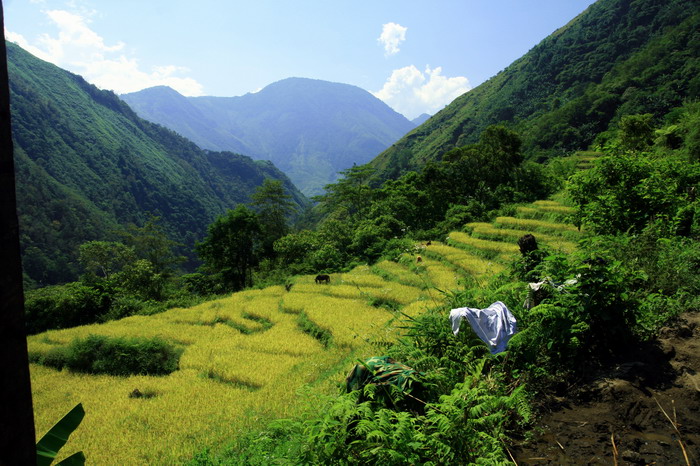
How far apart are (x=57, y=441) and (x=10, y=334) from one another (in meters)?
1.35

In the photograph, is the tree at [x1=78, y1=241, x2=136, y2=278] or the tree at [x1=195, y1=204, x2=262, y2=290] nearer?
the tree at [x1=195, y1=204, x2=262, y2=290]

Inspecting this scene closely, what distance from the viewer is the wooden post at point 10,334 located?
4.89 ft

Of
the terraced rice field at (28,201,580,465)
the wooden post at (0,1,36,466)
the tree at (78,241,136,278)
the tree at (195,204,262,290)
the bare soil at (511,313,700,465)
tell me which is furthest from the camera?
the tree at (78,241,136,278)

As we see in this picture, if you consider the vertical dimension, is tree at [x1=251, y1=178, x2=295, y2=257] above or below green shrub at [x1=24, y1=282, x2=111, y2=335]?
above

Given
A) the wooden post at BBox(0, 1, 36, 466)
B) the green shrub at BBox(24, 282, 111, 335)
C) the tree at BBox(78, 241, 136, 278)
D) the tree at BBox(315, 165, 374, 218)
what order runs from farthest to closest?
the tree at BBox(78, 241, 136, 278), the tree at BBox(315, 165, 374, 218), the green shrub at BBox(24, 282, 111, 335), the wooden post at BBox(0, 1, 36, 466)

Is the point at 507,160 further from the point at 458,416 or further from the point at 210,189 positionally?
the point at 210,189

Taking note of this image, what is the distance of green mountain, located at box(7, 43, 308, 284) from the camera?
64938 mm

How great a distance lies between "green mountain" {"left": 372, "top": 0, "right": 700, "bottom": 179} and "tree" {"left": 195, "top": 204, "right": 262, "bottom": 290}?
50444 mm

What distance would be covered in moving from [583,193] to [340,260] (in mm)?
18828

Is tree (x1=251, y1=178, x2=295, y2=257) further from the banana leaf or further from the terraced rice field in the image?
the banana leaf

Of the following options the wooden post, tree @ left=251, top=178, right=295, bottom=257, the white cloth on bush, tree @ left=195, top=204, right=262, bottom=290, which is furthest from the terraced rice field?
tree @ left=251, top=178, right=295, bottom=257

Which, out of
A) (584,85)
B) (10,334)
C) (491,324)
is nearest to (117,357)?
(491,324)

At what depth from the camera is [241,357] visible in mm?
9953

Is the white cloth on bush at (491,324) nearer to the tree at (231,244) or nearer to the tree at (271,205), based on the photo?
the tree at (231,244)
